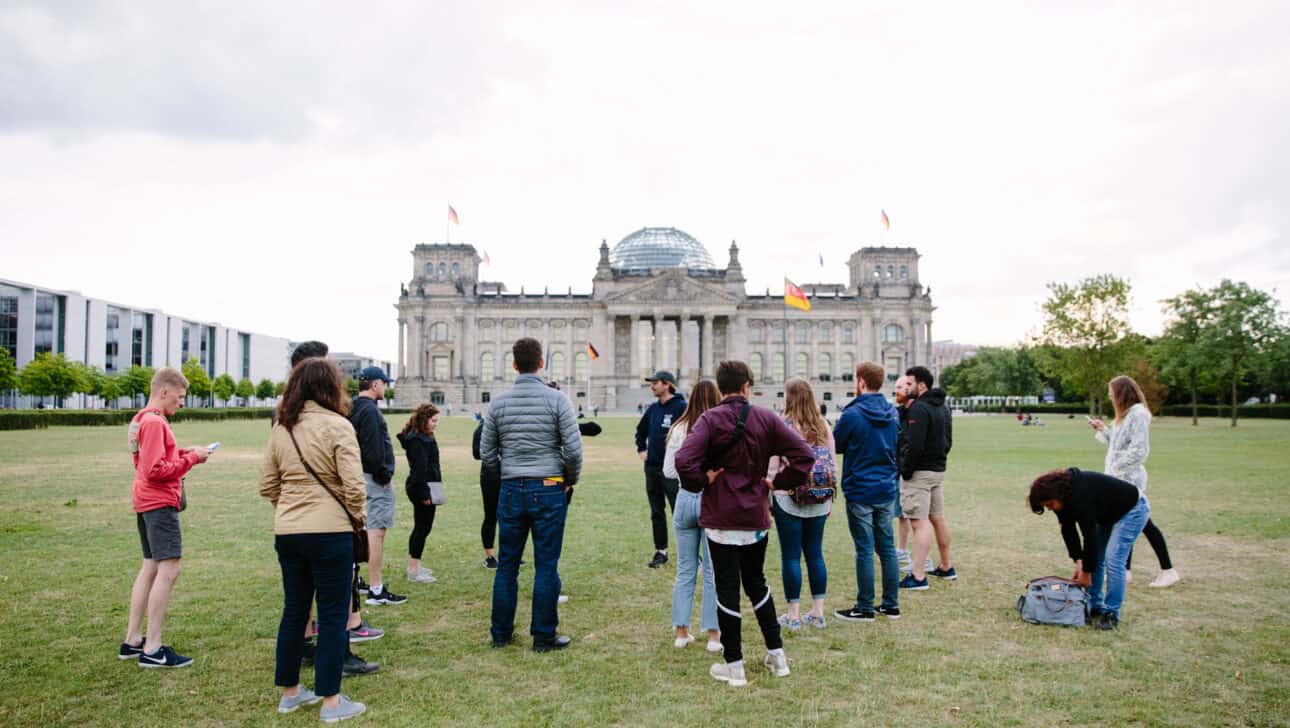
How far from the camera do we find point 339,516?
562cm

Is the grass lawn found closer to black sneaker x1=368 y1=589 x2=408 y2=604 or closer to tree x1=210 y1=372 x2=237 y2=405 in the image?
black sneaker x1=368 y1=589 x2=408 y2=604

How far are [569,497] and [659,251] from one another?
102255 millimetres

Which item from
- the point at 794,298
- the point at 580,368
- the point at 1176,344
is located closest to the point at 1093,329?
the point at 1176,344

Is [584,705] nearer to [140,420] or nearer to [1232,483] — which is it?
[140,420]

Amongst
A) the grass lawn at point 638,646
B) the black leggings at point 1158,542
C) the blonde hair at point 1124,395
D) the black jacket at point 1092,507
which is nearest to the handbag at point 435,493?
the grass lawn at point 638,646

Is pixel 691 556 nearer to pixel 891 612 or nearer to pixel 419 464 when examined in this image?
pixel 891 612

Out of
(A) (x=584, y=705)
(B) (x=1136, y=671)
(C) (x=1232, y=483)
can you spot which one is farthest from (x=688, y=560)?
(C) (x=1232, y=483)

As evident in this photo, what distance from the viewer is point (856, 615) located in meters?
8.12

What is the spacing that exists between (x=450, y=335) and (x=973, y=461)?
82.2 m

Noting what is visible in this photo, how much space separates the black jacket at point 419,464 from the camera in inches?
374

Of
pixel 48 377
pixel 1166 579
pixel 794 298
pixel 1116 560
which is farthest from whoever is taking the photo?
pixel 48 377

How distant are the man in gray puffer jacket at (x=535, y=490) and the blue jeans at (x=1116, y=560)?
17.5ft

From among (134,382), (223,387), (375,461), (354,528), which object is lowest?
(354,528)

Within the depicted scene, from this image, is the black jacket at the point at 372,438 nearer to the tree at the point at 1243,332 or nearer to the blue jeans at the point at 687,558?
the blue jeans at the point at 687,558
